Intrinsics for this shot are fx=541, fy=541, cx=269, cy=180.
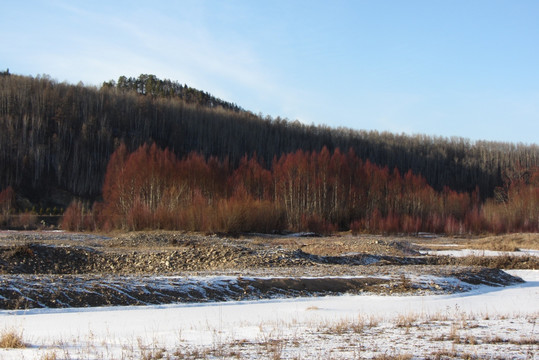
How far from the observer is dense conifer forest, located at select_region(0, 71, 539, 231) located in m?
57.5

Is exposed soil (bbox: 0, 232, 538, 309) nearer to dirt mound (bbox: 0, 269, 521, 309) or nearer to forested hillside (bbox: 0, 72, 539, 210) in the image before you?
dirt mound (bbox: 0, 269, 521, 309)

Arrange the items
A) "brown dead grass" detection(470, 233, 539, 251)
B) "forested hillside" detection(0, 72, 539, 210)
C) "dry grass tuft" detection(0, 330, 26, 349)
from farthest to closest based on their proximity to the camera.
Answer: "forested hillside" detection(0, 72, 539, 210), "brown dead grass" detection(470, 233, 539, 251), "dry grass tuft" detection(0, 330, 26, 349)

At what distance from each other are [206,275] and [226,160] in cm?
4820

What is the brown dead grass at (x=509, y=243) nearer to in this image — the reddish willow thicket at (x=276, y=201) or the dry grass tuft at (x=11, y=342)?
the reddish willow thicket at (x=276, y=201)

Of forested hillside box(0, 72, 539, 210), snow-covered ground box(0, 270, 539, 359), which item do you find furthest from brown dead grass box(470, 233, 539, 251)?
forested hillside box(0, 72, 539, 210)

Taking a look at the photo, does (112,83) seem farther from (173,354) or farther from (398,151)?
(173,354)

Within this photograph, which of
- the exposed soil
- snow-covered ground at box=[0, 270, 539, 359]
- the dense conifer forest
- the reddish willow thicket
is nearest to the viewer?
snow-covered ground at box=[0, 270, 539, 359]

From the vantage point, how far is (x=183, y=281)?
52.1 feet

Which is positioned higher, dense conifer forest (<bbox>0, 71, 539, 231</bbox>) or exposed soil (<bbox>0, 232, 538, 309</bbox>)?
dense conifer forest (<bbox>0, 71, 539, 231</bbox>)

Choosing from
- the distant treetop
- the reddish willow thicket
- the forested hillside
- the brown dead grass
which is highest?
the distant treetop

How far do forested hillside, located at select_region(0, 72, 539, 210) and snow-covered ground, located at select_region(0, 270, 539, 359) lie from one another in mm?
59029

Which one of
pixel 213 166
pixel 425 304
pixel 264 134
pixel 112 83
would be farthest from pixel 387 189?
pixel 112 83

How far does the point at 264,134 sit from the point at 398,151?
35.9 meters

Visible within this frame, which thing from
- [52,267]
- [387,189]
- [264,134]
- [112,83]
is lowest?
[52,267]
